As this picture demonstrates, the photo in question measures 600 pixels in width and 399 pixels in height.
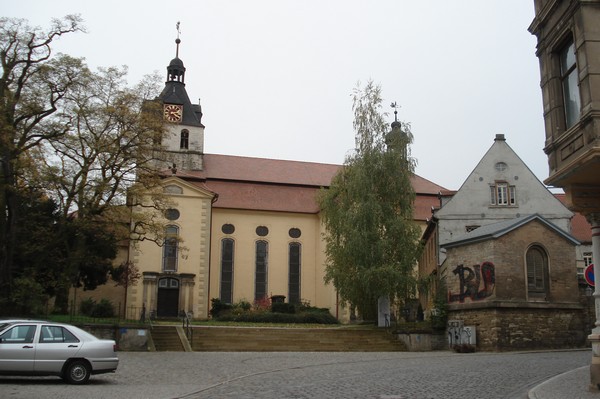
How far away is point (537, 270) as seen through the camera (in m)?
27.7

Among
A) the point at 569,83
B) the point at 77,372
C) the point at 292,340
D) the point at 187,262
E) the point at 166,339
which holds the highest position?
the point at 569,83

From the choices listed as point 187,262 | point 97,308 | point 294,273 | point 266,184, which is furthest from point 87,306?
point 266,184

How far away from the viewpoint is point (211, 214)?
46.7 m

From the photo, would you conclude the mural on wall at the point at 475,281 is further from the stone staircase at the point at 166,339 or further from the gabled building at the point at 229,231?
the gabled building at the point at 229,231

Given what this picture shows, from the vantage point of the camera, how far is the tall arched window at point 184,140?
5209 cm

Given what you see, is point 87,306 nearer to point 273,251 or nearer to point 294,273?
point 273,251

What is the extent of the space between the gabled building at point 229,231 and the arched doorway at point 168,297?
0.07 m

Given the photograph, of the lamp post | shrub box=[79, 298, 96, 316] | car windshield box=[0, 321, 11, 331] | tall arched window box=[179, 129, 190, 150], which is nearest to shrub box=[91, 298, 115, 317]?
shrub box=[79, 298, 96, 316]

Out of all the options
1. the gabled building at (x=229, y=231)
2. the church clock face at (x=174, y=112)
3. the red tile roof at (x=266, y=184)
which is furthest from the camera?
the church clock face at (x=174, y=112)

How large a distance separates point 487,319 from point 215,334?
38.7 ft

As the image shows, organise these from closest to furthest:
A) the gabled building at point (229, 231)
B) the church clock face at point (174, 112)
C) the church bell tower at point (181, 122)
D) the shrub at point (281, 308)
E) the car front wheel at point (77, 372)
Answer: the car front wheel at point (77, 372), the shrub at point (281, 308), the gabled building at point (229, 231), the church bell tower at point (181, 122), the church clock face at point (174, 112)

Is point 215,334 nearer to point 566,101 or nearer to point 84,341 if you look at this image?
point 84,341

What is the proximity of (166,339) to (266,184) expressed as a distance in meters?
24.3

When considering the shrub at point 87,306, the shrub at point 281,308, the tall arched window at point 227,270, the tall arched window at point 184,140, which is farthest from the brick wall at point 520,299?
the tall arched window at point 184,140
